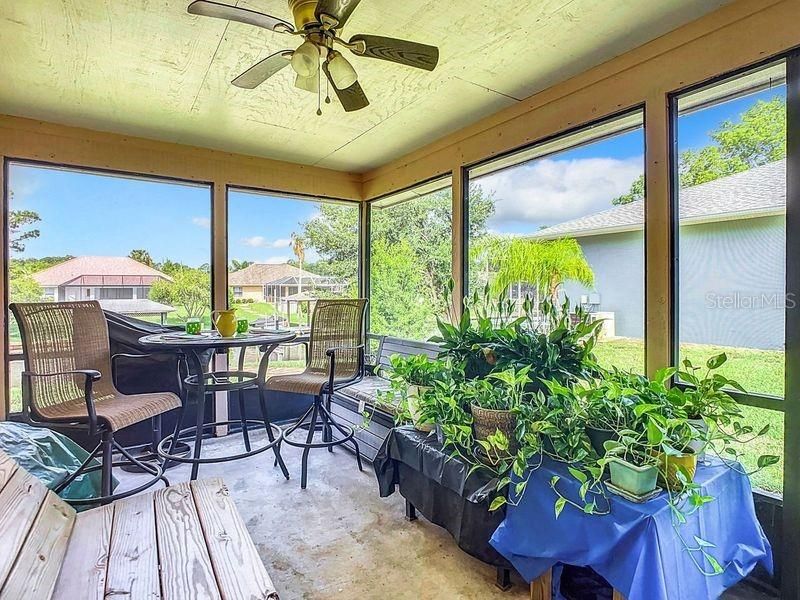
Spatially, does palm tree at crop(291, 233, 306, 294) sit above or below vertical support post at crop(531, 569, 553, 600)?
above

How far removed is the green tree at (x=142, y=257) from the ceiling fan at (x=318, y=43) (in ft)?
7.02

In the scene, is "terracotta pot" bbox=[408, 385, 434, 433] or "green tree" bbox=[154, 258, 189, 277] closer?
"terracotta pot" bbox=[408, 385, 434, 433]

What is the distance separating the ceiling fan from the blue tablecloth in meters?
1.78

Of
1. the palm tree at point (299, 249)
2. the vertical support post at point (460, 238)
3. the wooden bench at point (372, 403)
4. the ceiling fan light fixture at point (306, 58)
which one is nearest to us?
the ceiling fan light fixture at point (306, 58)

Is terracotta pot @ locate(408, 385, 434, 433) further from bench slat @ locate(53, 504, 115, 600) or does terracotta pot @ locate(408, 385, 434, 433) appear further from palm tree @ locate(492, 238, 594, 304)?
bench slat @ locate(53, 504, 115, 600)

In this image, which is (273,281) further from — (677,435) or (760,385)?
(760,385)

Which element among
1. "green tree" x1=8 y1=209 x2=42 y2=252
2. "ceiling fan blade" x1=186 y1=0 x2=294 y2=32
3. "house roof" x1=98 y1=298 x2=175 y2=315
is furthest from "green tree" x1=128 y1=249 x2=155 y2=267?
"ceiling fan blade" x1=186 y1=0 x2=294 y2=32

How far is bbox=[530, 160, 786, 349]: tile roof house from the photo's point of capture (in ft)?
6.10

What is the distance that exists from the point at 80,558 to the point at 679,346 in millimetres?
2526

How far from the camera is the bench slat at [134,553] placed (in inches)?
42.9

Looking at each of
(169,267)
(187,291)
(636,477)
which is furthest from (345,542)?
(169,267)

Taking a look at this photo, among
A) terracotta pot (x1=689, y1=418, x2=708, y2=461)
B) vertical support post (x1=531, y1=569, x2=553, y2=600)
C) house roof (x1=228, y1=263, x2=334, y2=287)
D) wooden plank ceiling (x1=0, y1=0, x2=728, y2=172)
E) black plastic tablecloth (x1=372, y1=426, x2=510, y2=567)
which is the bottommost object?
vertical support post (x1=531, y1=569, x2=553, y2=600)

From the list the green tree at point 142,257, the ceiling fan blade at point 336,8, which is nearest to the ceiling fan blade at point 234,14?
the ceiling fan blade at point 336,8

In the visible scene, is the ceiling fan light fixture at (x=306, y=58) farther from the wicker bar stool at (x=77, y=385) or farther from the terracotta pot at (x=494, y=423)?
the wicker bar stool at (x=77, y=385)
